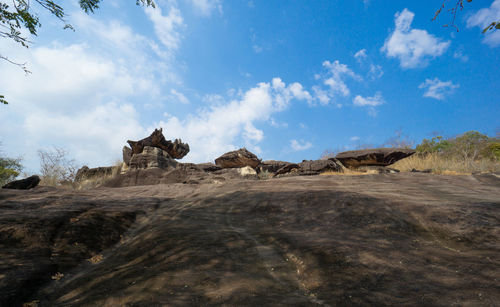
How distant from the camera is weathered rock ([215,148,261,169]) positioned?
58.4ft

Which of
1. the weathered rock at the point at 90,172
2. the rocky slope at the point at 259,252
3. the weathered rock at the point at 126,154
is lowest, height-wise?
the rocky slope at the point at 259,252

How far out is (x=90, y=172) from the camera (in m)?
17.3

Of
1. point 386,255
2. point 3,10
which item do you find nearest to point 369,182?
point 386,255

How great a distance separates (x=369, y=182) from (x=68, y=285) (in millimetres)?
6687

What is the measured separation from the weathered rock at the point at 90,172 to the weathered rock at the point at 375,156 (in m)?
16.2

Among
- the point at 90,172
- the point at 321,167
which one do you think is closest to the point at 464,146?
the point at 321,167

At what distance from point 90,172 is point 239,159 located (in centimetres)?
1062

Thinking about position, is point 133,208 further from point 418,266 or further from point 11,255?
point 418,266

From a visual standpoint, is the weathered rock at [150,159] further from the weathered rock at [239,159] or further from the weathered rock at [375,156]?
the weathered rock at [375,156]

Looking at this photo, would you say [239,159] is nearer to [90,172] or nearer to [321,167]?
[321,167]

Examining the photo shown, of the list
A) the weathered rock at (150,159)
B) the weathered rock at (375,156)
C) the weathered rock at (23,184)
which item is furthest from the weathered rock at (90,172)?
the weathered rock at (375,156)

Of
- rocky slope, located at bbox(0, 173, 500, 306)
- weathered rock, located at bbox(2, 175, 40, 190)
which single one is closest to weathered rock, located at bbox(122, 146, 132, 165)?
weathered rock, located at bbox(2, 175, 40, 190)

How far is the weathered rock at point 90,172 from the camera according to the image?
17.1 meters

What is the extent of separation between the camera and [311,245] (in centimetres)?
264
